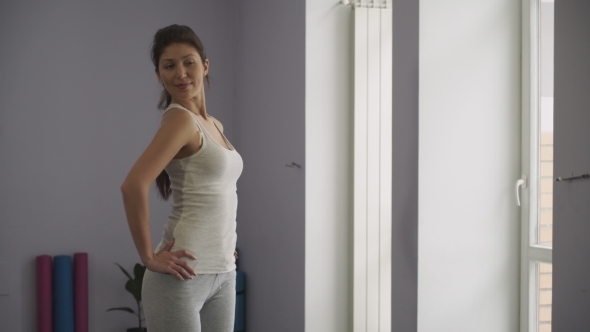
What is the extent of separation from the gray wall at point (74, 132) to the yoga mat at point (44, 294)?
0.10m

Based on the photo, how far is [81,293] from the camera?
12.1 feet

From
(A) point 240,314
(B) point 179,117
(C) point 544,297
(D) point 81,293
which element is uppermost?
(B) point 179,117

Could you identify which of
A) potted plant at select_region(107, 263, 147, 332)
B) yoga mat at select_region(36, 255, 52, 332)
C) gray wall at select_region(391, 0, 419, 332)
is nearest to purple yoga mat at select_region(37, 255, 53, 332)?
yoga mat at select_region(36, 255, 52, 332)

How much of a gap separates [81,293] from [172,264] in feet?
8.22

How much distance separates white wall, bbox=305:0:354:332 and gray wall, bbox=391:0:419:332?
559 millimetres

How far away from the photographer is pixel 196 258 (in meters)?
1.43

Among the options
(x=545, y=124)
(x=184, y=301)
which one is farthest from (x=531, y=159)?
(x=184, y=301)

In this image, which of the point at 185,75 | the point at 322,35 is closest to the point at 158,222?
the point at 322,35

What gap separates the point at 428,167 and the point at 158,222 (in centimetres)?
214

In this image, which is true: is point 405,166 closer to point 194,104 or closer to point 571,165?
point 571,165

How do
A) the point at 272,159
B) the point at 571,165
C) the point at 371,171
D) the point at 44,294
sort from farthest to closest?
1. the point at 44,294
2. the point at 272,159
3. the point at 371,171
4. the point at 571,165

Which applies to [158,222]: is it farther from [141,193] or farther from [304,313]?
[141,193]

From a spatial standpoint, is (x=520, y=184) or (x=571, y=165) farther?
(x=520, y=184)

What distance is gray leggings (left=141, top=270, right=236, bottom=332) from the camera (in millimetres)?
1413
